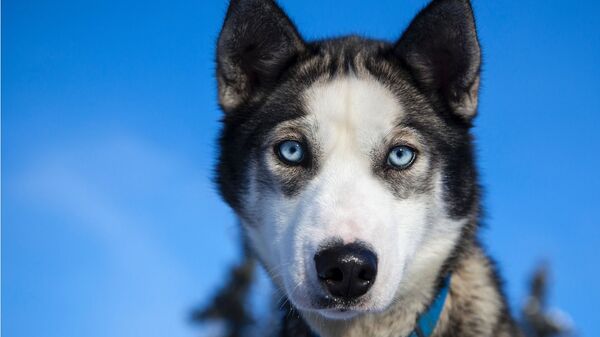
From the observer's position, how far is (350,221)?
11.1 ft

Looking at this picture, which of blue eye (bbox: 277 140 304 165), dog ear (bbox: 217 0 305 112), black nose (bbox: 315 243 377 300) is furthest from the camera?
dog ear (bbox: 217 0 305 112)

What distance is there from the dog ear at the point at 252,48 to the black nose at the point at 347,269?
1603mm

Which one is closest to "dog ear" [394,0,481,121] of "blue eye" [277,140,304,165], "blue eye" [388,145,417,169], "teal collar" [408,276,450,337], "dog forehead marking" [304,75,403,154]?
"dog forehead marking" [304,75,403,154]

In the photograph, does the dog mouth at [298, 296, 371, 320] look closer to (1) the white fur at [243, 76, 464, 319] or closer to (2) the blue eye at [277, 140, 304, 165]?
(1) the white fur at [243, 76, 464, 319]

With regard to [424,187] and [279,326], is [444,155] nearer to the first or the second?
[424,187]

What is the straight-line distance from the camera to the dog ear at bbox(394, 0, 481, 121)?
405cm

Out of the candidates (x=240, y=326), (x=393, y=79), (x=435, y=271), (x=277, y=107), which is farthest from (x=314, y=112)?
(x=240, y=326)

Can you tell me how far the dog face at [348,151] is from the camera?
345 cm

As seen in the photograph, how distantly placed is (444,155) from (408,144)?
0.26 m

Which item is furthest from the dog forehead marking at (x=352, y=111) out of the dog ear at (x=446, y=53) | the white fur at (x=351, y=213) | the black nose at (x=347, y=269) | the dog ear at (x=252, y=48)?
the black nose at (x=347, y=269)

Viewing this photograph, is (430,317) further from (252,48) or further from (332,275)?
(252,48)

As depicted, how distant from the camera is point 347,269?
329 cm

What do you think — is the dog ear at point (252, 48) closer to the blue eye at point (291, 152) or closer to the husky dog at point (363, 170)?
the husky dog at point (363, 170)

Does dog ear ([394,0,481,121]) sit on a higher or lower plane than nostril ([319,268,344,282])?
higher
